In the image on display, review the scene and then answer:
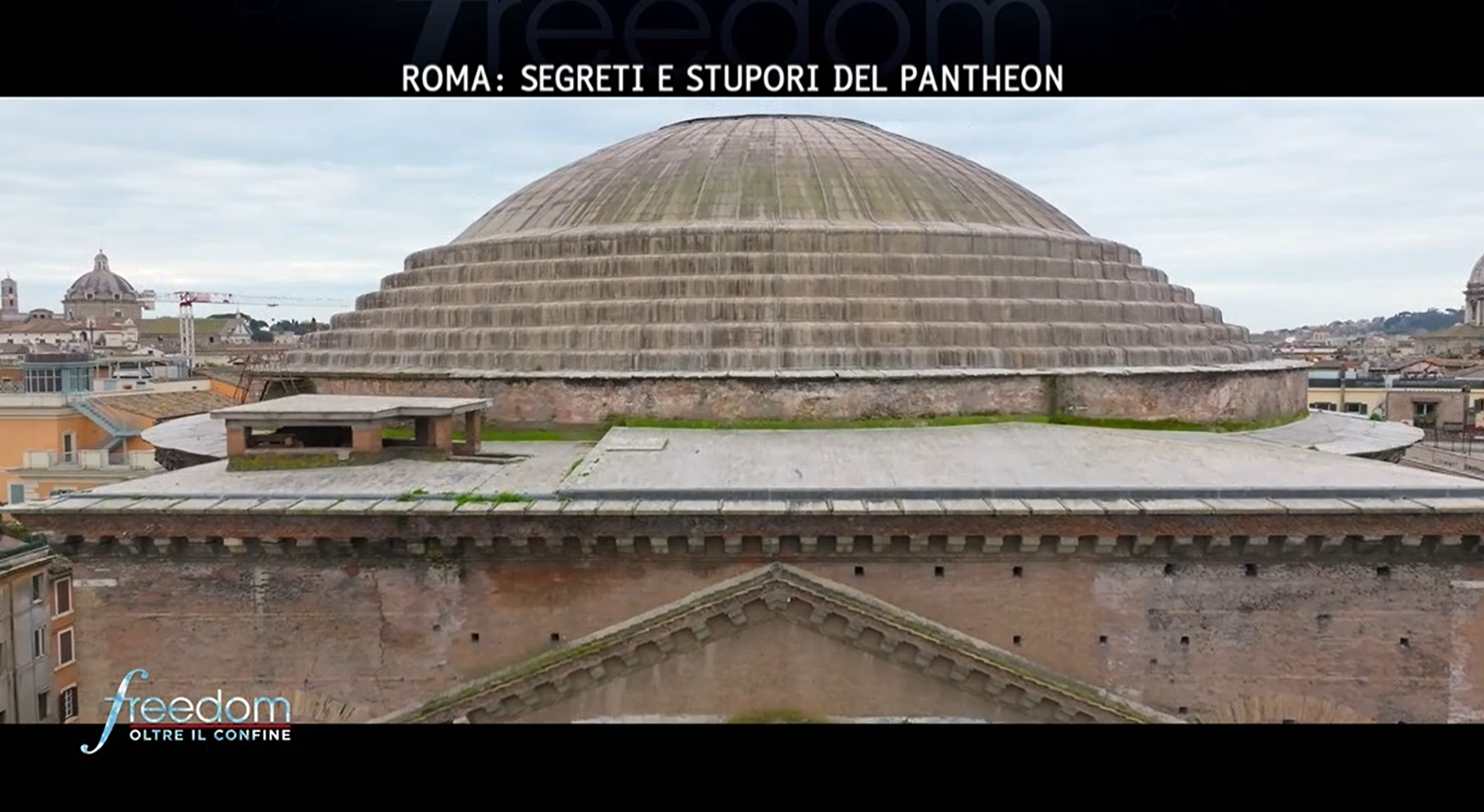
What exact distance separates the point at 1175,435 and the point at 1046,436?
1.96 meters

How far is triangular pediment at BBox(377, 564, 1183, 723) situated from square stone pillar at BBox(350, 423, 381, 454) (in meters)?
3.30

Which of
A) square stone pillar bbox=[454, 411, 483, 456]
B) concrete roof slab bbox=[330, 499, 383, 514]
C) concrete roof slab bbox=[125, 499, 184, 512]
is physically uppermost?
square stone pillar bbox=[454, 411, 483, 456]

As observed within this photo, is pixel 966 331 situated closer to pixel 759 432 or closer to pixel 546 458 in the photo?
pixel 759 432

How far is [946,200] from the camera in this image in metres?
16.7

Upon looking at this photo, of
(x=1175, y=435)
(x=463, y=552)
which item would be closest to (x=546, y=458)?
(x=463, y=552)

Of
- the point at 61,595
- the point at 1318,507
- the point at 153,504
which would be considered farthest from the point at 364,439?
the point at 61,595

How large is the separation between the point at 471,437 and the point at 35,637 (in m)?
11.7

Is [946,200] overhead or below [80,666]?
overhead

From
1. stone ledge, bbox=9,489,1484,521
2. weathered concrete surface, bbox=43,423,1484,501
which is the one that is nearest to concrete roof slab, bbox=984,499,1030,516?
stone ledge, bbox=9,489,1484,521

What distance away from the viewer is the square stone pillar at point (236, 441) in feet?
37.1

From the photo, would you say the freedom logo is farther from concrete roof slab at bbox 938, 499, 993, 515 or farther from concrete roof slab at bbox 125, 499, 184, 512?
concrete roof slab at bbox 938, 499, 993, 515

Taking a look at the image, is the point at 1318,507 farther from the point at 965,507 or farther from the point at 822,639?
the point at 822,639

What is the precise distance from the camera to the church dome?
297 feet

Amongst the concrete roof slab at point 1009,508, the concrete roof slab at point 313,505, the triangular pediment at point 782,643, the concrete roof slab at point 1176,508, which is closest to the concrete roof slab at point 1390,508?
the concrete roof slab at point 1176,508
